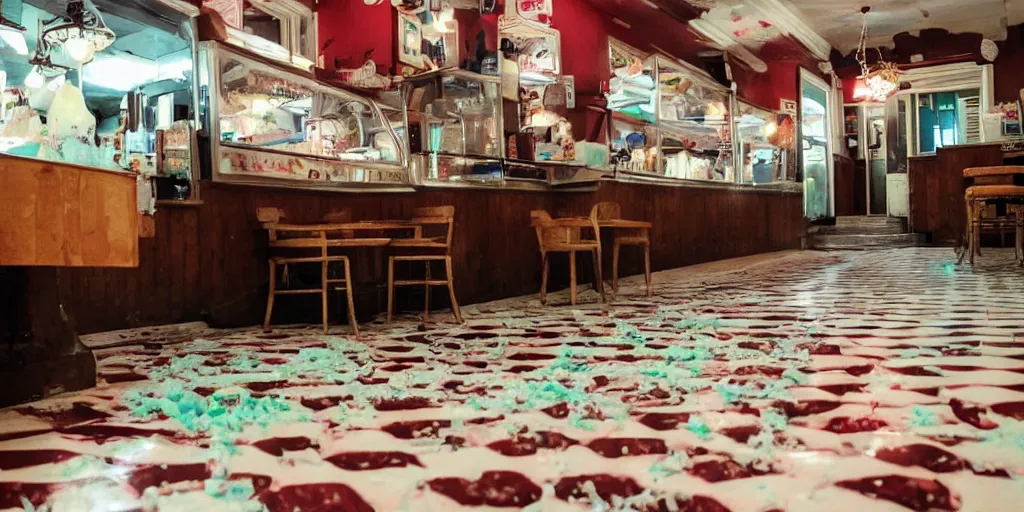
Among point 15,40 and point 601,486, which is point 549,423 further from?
point 15,40

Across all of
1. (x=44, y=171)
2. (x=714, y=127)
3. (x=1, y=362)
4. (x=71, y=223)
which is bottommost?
(x=1, y=362)

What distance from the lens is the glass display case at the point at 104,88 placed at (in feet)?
11.7

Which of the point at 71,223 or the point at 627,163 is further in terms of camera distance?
the point at 627,163

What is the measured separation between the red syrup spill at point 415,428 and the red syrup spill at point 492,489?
0.39 metres

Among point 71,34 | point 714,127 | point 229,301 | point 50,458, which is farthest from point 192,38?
point 714,127

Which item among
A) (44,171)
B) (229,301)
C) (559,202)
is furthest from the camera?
(559,202)

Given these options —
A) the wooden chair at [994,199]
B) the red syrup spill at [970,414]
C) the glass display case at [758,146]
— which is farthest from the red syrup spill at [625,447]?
the glass display case at [758,146]

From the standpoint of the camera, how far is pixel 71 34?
12.1ft

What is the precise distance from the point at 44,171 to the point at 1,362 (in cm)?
71

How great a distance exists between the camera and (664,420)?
2104 mm

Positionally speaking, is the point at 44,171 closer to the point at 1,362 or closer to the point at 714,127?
the point at 1,362

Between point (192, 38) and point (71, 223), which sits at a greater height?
point (192, 38)

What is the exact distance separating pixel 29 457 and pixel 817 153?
14255 mm

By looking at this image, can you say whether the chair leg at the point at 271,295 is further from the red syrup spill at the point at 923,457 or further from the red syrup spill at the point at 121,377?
the red syrup spill at the point at 923,457
